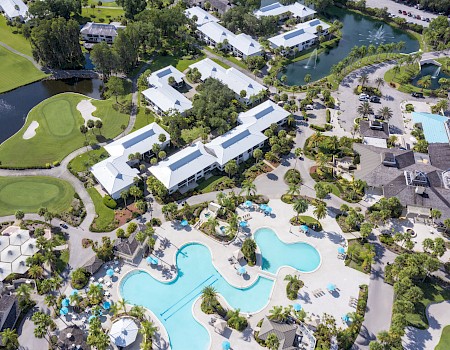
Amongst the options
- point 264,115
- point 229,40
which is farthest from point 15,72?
point 264,115

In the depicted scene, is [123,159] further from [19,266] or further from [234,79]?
[234,79]

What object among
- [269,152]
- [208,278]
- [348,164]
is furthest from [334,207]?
[208,278]

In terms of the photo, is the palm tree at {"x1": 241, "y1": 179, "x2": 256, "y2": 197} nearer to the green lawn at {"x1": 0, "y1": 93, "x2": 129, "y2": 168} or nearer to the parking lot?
the green lawn at {"x1": 0, "y1": 93, "x2": 129, "y2": 168}

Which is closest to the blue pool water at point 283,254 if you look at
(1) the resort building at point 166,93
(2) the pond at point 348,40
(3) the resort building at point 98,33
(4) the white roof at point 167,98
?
(4) the white roof at point 167,98

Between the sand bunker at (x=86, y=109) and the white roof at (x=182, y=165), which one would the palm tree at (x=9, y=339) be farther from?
the sand bunker at (x=86, y=109)

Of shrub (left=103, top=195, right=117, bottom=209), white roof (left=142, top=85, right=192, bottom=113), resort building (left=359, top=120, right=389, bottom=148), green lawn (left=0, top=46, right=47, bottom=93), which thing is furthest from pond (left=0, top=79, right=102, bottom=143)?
resort building (left=359, top=120, right=389, bottom=148)

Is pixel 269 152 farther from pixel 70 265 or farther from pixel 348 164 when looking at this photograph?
pixel 70 265
